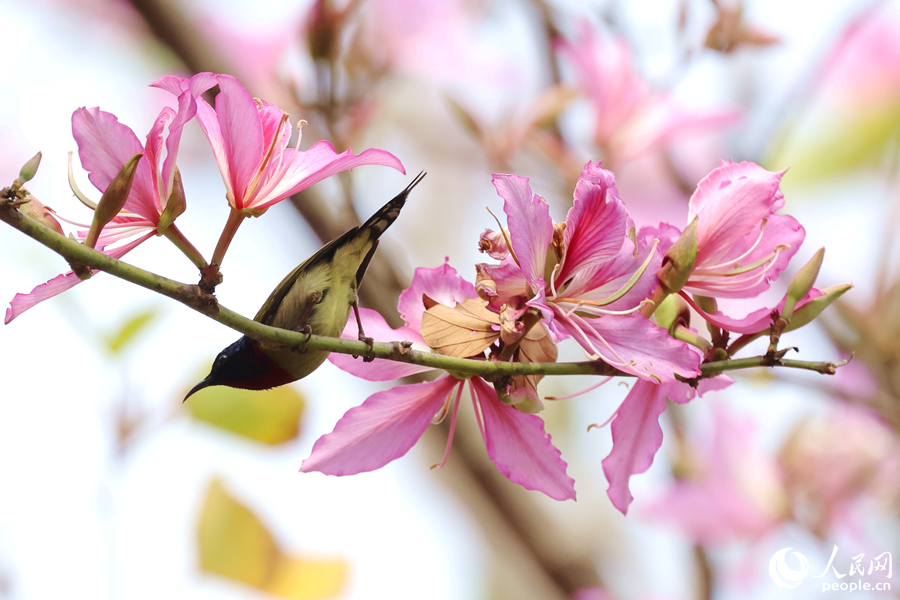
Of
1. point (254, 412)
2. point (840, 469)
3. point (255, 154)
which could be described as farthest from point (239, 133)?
point (840, 469)

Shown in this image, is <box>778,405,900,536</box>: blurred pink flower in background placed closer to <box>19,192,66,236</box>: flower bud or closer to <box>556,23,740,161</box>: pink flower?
<box>556,23,740,161</box>: pink flower

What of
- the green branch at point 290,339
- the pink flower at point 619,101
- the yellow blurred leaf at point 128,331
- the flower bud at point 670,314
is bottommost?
the green branch at point 290,339

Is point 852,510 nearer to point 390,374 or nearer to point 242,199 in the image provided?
point 390,374

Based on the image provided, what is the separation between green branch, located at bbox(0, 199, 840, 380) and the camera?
275mm

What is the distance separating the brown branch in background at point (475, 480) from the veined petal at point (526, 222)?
436 millimetres

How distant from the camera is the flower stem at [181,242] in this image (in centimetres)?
33

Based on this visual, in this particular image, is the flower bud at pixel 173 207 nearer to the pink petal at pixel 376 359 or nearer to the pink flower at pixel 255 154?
the pink flower at pixel 255 154

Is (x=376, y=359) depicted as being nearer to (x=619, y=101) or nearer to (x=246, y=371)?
(x=246, y=371)

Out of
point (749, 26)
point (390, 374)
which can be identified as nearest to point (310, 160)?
point (390, 374)

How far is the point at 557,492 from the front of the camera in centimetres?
41

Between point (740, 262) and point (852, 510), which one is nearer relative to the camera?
point (740, 262)

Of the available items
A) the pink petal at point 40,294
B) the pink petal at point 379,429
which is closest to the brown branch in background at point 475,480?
the pink petal at point 379,429

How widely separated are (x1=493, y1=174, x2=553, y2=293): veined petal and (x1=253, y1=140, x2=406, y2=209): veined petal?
54 millimetres

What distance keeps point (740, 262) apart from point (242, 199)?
300mm
